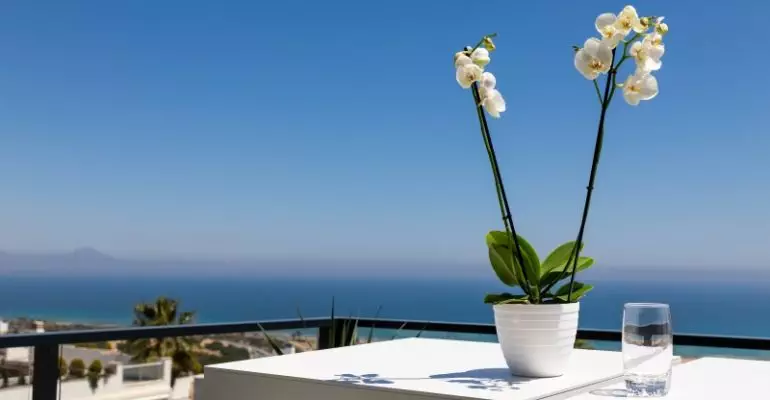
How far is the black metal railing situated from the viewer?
3.08 m

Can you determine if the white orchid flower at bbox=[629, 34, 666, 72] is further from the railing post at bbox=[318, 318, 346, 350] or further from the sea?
the sea

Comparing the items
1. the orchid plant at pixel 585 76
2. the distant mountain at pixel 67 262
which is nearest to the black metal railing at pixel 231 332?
the orchid plant at pixel 585 76

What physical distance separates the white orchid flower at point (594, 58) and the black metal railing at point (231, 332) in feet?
6.86

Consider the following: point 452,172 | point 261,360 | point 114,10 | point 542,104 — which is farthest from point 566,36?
point 261,360

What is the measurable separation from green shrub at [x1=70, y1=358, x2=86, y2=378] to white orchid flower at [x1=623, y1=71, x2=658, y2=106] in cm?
250

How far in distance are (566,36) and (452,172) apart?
805 cm

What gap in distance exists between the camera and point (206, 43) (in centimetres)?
2472

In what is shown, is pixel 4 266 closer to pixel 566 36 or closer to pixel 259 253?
pixel 259 253

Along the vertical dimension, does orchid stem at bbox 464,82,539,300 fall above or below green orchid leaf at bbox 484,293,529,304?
above

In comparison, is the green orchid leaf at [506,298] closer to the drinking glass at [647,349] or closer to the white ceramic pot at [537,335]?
the white ceramic pot at [537,335]

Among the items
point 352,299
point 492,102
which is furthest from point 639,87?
point 352,299

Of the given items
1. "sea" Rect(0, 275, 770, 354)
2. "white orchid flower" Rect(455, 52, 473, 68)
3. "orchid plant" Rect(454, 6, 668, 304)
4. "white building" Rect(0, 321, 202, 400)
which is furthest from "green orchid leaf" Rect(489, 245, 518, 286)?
"sea" Rect(0, 275, 770, 354)

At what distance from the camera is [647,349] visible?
5.22ft

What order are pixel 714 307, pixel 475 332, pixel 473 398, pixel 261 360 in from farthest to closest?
1. pixel 714 307
2. pixel 475 332
3. pixel 261 360
4. pixel 473 398
